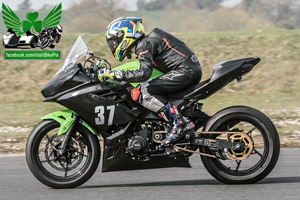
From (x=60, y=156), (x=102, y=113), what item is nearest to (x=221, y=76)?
(x=102, y=113)

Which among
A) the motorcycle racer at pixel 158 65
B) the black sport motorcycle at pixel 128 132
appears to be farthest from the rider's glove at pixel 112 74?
the black sport motorcycle at pixel 128 132

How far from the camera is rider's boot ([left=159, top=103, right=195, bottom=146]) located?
5957mm

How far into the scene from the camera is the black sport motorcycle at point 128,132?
19.7 ft

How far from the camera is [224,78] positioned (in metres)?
5.97

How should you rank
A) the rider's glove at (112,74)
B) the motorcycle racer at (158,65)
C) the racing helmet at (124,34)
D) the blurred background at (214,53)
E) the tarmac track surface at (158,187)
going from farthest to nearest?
the blurred background at (214,53), the racing helmet at (124,34), the motorcycle racer at (158,65), the rider's glove at (112,74), the tarmac track surface at (158,187)

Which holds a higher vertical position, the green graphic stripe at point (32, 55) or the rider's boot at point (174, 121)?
the green graphic stripe at point (32, 55)

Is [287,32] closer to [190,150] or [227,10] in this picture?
[227,10]

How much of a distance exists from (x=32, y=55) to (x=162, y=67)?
583 inches

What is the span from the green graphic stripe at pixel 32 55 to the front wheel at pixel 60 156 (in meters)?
14.3

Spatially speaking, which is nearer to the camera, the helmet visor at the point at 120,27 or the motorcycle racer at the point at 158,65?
the motorcycle racer at the point at 158,65

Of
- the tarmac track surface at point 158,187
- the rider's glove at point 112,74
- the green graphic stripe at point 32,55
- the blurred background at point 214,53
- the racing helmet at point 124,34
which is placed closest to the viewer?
the tarmac track surface at point 158,187

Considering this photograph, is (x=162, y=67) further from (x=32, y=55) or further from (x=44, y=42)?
(x=44, y=42)

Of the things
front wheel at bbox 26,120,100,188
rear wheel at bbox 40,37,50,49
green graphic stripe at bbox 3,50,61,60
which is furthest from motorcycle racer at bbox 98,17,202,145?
rear wheel at bbox 40,37,50,49

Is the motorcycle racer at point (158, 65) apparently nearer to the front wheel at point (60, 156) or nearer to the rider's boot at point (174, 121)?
the rider's boot at point (174, 121)
